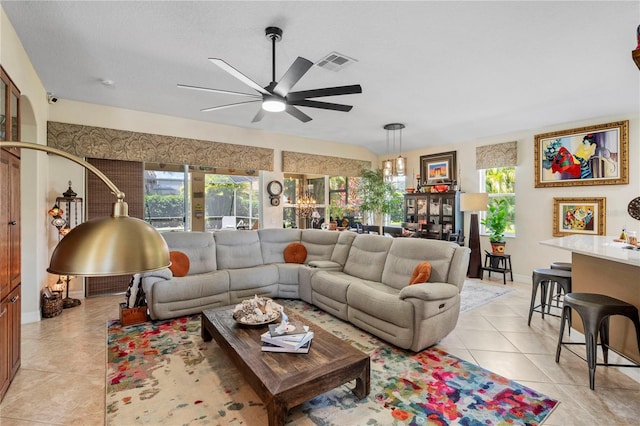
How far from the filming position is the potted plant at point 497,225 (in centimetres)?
534

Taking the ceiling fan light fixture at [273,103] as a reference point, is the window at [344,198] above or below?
below

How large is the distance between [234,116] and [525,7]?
4107 mm

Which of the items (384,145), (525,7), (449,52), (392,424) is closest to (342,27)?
(449,52)

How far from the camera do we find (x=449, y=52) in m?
2.97

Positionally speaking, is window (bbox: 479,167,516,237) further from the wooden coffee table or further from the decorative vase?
the wooden coffee table

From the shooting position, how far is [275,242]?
4.85 metres

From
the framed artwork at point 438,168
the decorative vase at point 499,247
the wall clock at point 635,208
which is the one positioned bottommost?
the decorative vase at point 499,247

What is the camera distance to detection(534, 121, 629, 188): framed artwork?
4.43 meters

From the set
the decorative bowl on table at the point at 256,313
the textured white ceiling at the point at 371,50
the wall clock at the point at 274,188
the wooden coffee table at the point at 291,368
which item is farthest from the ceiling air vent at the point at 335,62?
the wall clock at the point at 274,188

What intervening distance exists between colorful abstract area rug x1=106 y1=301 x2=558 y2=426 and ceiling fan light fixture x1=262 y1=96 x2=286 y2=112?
7.60 ft

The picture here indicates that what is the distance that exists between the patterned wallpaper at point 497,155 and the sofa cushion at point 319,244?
10.9ft

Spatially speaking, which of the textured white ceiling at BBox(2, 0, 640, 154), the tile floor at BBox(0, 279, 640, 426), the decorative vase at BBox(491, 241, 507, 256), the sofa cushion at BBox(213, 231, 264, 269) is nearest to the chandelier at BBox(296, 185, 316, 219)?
the sofa cushion at BBox(213, 231, 264, 269)

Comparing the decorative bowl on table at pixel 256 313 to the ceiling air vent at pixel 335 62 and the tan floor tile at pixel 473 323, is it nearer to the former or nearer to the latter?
the tan floor tile at pixel 473 323

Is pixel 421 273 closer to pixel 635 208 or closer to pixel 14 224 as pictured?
pixel 635 208
